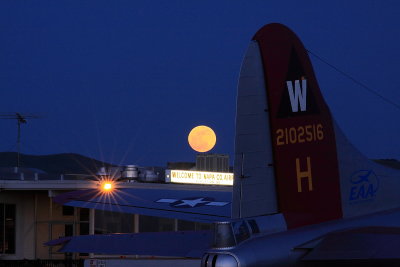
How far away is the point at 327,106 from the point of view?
17531mm

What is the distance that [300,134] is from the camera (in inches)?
666

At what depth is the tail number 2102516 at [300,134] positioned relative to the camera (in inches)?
656

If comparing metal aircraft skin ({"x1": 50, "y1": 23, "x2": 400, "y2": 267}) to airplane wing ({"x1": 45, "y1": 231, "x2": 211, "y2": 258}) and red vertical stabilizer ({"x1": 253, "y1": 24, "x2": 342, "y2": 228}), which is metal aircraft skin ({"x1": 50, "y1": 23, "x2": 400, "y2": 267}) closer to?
red vertical stabilizer ({"x1": 253, "y1": 24, "x2": 342, "y2": 228})

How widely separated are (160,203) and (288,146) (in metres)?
5.60

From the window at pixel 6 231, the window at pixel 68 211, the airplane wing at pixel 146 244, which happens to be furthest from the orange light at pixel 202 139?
A: the airplane wing at pixel 146 244

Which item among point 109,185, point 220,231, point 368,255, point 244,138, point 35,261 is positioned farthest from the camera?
point 35,261

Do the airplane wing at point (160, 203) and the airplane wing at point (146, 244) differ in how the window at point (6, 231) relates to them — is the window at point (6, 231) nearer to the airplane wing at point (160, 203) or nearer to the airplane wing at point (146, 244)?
the airplane wing at point (160, 203)

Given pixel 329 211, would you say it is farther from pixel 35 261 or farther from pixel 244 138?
pixel 35 261

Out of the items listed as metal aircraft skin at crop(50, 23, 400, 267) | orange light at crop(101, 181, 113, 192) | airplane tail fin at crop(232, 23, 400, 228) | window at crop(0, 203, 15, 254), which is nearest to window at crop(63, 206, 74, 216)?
window at crop(0, 203, 15, 254)

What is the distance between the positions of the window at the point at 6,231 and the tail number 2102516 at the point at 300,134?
109 feet

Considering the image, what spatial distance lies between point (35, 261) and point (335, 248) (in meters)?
32.7

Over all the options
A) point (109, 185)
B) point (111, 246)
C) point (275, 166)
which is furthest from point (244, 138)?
point (109, 185)

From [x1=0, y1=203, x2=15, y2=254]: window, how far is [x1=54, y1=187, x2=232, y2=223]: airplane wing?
1054 inches

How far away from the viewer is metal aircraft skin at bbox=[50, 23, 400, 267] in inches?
585
